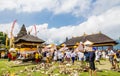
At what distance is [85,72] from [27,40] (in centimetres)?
2828

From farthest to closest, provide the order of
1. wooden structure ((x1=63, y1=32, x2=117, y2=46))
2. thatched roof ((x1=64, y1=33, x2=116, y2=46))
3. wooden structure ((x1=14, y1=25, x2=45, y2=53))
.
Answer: thatched roof ((x1=64, y1=33, x2=116, y2=46)), wooden structure ((x1=63, y1=32, x2=117, y2=46)), wooden structure ((x1=14, y1=25, x2=45, y2=53))

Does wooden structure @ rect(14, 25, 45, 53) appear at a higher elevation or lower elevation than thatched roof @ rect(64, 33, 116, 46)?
lower

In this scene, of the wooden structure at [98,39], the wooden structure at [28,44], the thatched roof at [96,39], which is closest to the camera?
the wooden structure at [28,44]

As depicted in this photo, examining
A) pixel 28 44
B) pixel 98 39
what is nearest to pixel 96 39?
pixel 98 39

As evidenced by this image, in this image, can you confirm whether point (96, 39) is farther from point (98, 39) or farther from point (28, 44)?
point (28, 44)

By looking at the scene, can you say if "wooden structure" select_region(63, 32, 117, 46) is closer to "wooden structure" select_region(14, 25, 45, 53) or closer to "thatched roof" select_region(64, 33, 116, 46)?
"thatched roof" select_region(64, 33, 116, 46)

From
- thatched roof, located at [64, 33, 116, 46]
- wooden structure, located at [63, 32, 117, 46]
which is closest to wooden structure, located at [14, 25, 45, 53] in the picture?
wooden structure, located at [63, 32, 117, 46]

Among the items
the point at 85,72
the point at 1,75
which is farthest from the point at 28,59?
the point at 85,72

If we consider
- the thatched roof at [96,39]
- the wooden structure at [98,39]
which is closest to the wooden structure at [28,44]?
the wooden structure at [98,39]

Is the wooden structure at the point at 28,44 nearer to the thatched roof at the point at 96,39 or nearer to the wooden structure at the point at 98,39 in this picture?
the wooden structure at the point at 98,39

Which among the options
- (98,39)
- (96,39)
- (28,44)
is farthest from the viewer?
(96,39)

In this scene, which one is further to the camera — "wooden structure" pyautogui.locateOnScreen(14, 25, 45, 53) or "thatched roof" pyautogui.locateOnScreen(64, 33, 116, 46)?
"thatched roof" pyautogui.locateOnScreen(64, 33, 116, 46)

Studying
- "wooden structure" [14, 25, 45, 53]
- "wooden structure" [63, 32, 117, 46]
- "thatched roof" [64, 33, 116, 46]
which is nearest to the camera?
"wooden structure" [14, 25, 45, 53]

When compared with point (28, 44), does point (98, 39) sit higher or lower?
higher
